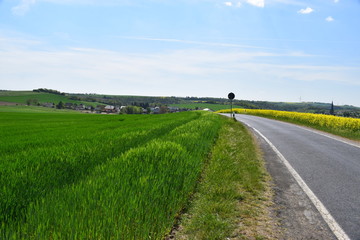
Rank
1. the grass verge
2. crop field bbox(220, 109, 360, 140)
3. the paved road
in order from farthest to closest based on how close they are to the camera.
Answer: crop field bbox(220, 109, 360, 140), the paved road, the grass verge

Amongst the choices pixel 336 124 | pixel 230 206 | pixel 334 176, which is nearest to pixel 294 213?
pixel 230 206

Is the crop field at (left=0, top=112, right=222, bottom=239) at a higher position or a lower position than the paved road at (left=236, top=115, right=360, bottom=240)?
higher

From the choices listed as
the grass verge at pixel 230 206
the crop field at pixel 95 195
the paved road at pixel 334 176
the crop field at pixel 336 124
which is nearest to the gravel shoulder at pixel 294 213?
the grass verge at pixel 230 206

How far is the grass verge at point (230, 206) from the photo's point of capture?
12.5 feet

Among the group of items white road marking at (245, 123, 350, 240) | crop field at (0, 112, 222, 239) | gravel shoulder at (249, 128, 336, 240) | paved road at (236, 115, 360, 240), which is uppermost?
crop field at (0, 112, 222, 239)

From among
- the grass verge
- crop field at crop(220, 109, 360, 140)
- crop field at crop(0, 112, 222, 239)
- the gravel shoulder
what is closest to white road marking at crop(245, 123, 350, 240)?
the gravel shoulder

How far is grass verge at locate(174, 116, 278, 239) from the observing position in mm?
3824

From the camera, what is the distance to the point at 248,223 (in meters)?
4.20

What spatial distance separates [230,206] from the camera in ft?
15.5

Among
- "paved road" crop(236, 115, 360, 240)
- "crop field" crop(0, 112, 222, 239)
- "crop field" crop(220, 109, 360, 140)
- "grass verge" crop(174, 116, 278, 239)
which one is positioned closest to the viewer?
"crop field" crop(0, 112, 222, 239)

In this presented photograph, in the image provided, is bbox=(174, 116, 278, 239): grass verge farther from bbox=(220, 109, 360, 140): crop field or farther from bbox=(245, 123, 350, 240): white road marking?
bbox=(220, 109, 360, 140): crop field

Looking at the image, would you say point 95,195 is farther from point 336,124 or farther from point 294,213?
point 336,124

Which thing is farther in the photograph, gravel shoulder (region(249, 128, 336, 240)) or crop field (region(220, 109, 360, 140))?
crop field (region(220, 109, 360, 140))

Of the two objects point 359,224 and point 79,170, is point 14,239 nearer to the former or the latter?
point 79,170
